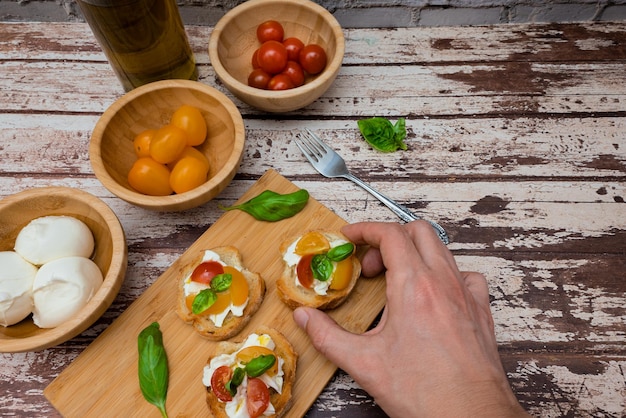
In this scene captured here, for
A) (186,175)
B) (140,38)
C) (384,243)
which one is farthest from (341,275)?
(140,38)

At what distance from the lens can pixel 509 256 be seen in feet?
5.20

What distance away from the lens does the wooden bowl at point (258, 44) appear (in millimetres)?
1636

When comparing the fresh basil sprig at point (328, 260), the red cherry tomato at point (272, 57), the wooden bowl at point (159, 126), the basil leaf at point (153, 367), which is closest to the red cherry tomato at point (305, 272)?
the fresh basil sprig at point (328, 260)

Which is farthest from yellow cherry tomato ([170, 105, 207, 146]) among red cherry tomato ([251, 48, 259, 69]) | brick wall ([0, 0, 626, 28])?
brick wall ([0, 0, 626, 28])

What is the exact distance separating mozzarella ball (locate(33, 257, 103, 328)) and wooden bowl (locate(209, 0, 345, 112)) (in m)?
0.77

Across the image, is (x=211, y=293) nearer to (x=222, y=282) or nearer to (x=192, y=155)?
(x=222, y=282)

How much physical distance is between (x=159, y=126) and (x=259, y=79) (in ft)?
1.30

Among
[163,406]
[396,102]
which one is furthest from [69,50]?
[163,406]

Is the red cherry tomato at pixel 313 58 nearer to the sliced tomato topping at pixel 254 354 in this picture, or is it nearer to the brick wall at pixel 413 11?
the brick wall at pixel 413 11

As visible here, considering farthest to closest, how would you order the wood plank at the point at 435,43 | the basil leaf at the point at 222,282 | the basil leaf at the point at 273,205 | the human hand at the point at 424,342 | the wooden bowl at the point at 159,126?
1. the wood plank at the point at 435,43
2. the basil leaf at the point at 273,205
3. the wooden bowl at the point at 159,126
4. the basil leaf at the point at 222,282
5. the human hand at the point at 424,342

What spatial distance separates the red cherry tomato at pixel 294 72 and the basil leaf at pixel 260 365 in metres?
1.02

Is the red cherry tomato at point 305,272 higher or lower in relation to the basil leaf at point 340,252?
lower

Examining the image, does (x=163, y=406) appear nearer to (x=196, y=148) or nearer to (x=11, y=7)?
(x=196, y=148)

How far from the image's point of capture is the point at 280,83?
1.71 metres
